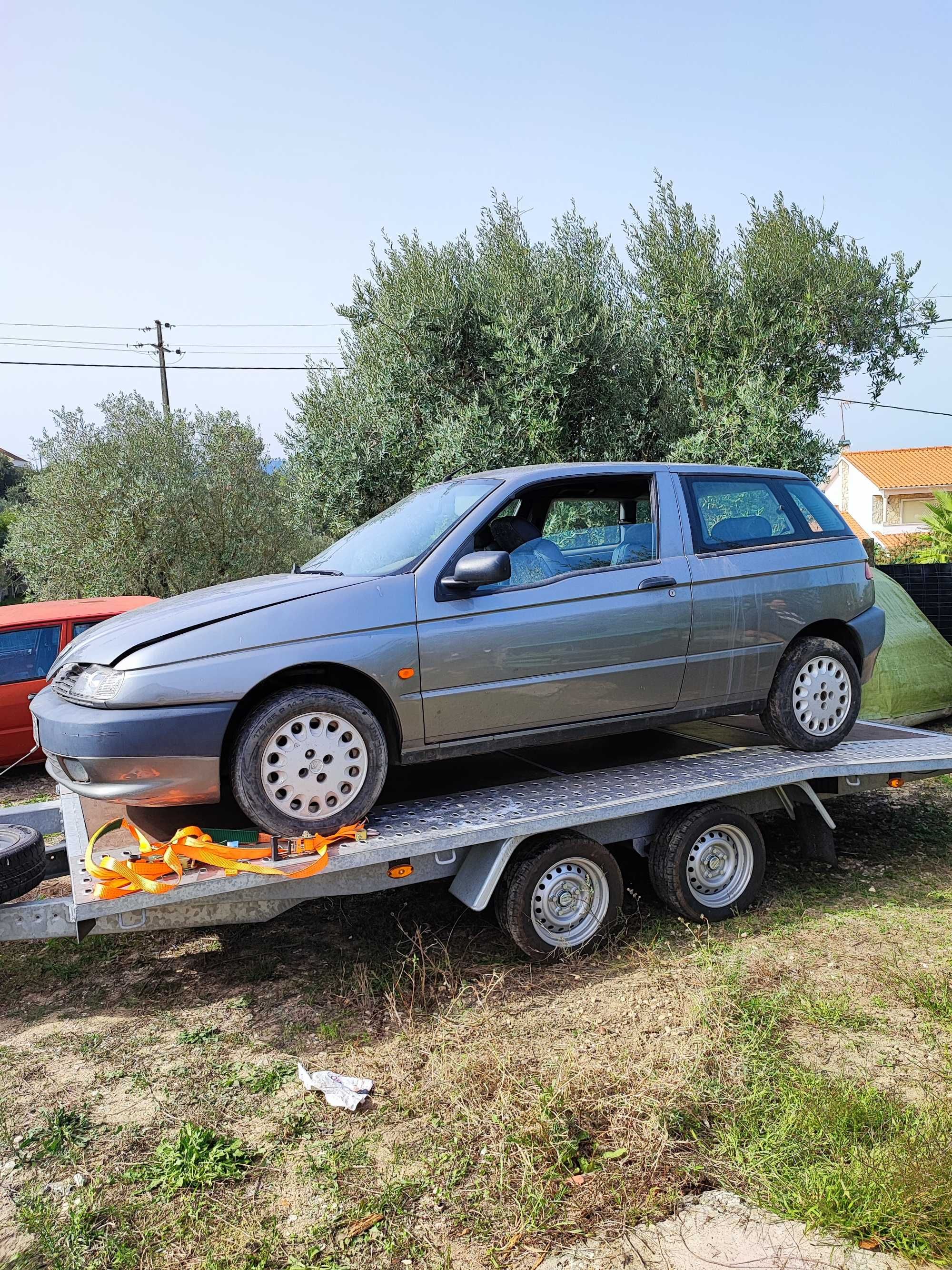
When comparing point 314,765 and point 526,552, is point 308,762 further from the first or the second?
point 526,552

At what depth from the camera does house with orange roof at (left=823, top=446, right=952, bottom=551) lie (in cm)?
4100

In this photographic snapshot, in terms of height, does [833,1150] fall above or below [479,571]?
below

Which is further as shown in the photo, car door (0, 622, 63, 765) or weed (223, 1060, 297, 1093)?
car door (0, 622, 63, 765)

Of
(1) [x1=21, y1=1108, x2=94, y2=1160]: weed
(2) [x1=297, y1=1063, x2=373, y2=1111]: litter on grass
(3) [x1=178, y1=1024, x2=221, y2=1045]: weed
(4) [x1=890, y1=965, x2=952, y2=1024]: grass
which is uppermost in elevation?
(1) [x1=21, y1=1108, x2=94, y2=1160]: weed

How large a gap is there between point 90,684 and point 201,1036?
60.2 inches

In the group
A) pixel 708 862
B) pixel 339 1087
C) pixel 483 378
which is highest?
pixel 483 378

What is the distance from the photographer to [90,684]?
4.09 m

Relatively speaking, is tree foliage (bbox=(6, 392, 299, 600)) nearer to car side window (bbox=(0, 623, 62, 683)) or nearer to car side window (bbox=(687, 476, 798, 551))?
car side window (bbox=(0, 623, 62, 683))

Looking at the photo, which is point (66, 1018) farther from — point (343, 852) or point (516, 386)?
point (516, 386)

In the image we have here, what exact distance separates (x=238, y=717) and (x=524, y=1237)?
226 cm

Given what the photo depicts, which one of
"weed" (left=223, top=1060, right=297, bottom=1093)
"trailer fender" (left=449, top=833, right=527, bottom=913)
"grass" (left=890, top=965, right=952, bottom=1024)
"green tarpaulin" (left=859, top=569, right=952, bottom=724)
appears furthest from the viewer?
"green tarpaulin" (left=859, top=569, right=952, bottom=724)

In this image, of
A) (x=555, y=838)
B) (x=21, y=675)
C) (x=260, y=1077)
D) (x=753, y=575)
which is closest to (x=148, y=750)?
(x=260, y=1077)

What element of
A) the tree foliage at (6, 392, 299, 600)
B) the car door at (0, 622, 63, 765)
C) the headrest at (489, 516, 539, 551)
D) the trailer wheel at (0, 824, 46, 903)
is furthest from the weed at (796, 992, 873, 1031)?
the tree foliage at (6, 392, 299, 600)

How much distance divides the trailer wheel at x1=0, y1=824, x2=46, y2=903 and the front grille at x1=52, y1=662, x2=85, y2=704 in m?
0.63
